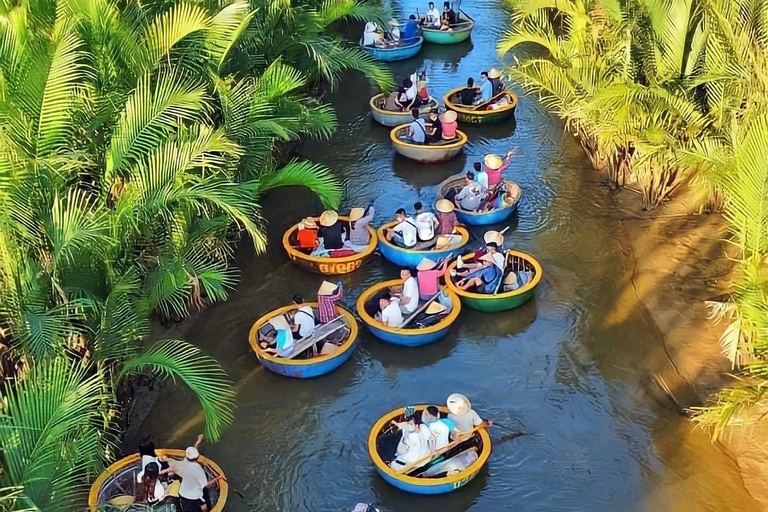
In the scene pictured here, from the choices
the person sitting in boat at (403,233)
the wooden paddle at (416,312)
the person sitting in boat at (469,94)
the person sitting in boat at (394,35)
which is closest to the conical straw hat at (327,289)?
the wooden paddle at (416,312)

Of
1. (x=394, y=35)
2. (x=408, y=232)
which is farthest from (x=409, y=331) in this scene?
(x=394, y=35)

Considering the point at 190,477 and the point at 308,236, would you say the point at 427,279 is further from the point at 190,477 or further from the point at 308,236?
the point at 190,477

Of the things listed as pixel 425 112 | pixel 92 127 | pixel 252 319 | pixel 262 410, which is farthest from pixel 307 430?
pixel 425 112

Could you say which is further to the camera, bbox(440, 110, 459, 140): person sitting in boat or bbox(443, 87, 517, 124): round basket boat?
bbox(443, 87, 517, 124): round basket boat

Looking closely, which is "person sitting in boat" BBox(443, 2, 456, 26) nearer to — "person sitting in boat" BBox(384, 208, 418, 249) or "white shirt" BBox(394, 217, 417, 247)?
"person sitting in boat" BBox(384, 208, 418, 249)

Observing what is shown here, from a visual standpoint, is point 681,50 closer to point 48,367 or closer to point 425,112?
point 425,112

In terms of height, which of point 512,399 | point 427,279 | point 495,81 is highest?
point 427,279

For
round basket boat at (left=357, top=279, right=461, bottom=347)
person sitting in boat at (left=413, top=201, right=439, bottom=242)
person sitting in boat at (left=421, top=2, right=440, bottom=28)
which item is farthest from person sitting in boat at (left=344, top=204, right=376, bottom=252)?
person sitting in boat at (left=421, top=2, right=440, bottom=28)

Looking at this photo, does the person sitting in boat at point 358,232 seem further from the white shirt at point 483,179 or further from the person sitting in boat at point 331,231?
the white shirt at point 483,179
